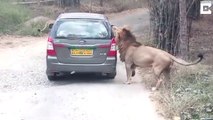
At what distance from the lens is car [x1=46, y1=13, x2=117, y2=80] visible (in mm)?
13391

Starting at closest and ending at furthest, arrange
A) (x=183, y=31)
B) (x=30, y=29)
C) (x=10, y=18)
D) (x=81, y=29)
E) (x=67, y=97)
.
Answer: (x=67, y=97) → (x=81, y=29) → (x=183, y=31) → (x=30, y=29) → (x=10, y=18)

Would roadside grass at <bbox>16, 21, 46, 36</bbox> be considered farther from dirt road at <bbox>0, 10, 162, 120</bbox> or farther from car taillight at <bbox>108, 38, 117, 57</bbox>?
car taillight at <bbox>108, 38, 117, 57</bbox>

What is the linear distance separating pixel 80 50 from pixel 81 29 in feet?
2.06

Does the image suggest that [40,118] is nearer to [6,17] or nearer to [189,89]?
[189,89]

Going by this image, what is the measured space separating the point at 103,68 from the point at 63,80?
126 cm

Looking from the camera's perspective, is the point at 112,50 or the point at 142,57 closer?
the point at 142,57

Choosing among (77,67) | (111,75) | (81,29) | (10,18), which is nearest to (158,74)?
(111,75)

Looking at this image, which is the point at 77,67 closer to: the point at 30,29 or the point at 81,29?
the point at 81,29

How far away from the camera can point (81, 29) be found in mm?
13742

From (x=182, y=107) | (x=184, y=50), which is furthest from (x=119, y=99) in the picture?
(x=184, y=50)

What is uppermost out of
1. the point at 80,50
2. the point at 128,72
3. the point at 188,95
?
the point at 80,50

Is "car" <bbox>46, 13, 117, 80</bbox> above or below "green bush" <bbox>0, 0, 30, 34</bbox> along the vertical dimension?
above

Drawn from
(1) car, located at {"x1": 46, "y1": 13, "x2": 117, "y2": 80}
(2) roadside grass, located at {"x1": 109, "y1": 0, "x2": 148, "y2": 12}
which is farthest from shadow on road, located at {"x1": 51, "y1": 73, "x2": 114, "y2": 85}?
(2) roadside grass, located at {"x1": 109, "y1": 0, "x2": 148, "y2": 12}

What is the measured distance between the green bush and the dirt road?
897 cm
